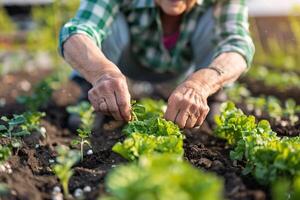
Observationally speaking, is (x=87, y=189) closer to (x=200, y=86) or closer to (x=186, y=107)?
(x=186, y=107)

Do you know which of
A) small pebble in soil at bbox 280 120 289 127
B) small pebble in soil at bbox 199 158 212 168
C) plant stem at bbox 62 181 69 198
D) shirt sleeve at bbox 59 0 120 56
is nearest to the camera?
plant stem at bbox 62 181 69 198

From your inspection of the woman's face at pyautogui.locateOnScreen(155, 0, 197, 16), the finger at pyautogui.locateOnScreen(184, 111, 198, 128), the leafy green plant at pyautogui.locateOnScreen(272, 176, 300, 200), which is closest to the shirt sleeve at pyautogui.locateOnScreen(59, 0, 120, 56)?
the woman's face at pyautogui.locateOnScreen(155, 0, 197, 16)

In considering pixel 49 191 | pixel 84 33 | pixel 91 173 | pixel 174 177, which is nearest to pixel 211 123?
pixel 84 33

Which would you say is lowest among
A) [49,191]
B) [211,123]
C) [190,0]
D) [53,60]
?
[53,60]

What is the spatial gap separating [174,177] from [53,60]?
16.1 feet

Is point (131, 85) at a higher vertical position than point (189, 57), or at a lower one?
lower

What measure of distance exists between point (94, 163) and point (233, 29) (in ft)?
3.82

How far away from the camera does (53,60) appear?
6090mm

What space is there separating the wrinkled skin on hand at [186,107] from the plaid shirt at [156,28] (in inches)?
21.0

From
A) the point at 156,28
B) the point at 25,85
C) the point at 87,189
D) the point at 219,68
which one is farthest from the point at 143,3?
the point at 25,85

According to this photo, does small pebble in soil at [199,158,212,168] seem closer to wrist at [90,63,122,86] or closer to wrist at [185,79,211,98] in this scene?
wrist at [185,79,211,98]

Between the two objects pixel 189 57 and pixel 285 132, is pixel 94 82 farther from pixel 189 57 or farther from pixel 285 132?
pixel 189 57

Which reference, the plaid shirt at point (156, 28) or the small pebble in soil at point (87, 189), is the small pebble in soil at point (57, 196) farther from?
the plaid shirt at point (156, 28)

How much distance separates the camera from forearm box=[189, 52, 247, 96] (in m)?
2.50
